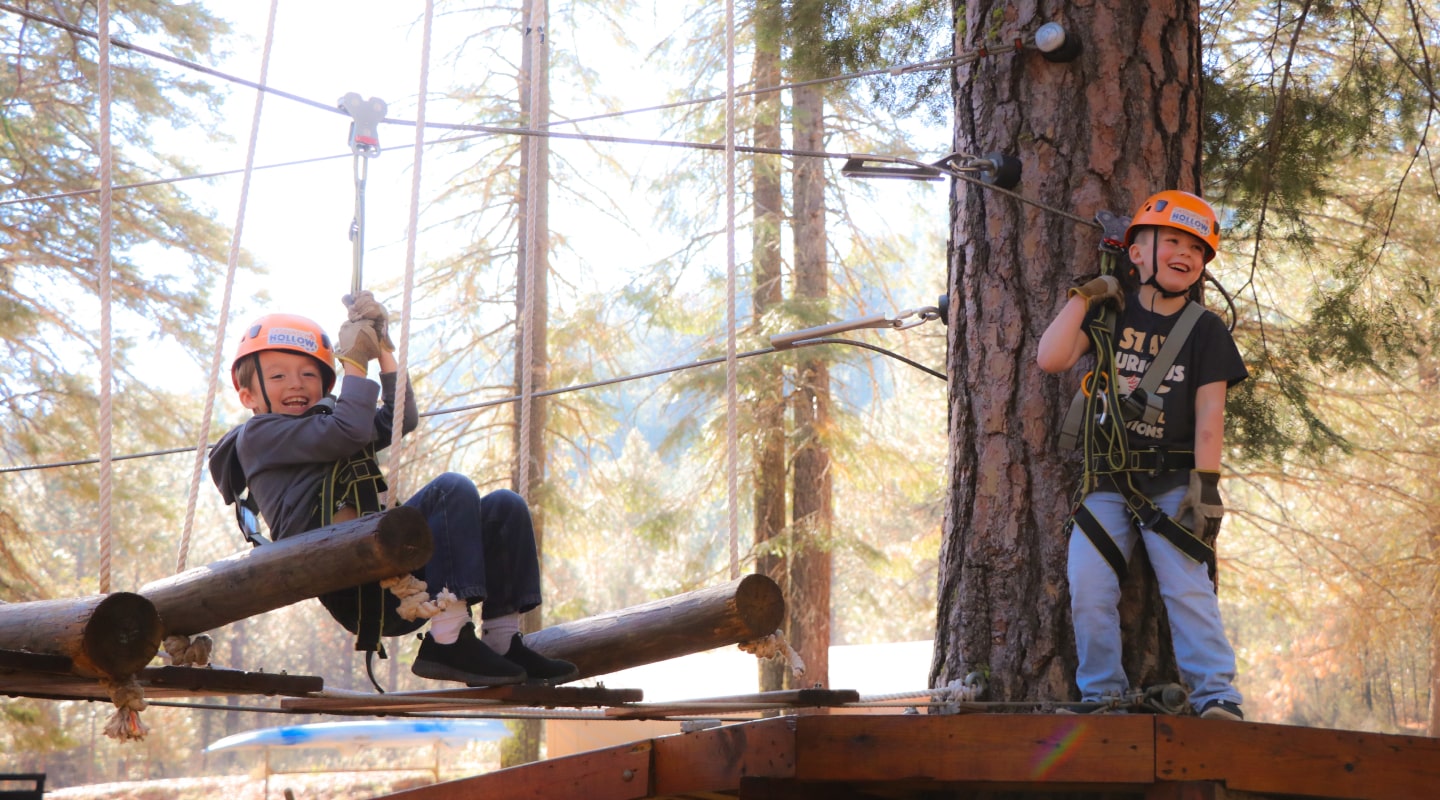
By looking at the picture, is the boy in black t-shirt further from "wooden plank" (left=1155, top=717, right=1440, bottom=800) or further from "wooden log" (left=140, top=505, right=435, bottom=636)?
"wooden log" (left=140, top=505, right=435, bottom=636)

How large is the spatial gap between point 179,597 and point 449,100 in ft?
38.5

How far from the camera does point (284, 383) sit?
10.8ft

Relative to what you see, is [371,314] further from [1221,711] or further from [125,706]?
[1221,711]

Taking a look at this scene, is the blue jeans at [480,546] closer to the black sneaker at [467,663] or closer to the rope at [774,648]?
the black sneaker at [467,663]

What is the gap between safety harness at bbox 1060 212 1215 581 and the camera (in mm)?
3168

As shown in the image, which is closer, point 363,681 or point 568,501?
point 568,501

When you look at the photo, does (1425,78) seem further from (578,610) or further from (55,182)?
(55,182)

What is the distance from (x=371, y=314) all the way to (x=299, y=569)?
895mm

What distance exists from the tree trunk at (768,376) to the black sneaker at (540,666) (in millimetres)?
8625

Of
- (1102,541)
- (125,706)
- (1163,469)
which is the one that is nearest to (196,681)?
(125,706)

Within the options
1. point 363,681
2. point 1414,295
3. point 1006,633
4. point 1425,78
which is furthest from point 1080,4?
point 363,681

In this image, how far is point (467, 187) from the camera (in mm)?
13828

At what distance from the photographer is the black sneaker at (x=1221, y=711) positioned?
9.53ft

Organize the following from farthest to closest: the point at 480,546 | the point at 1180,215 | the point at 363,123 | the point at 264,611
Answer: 1. the point at 363,123
2. the point at 1180,215
3. the point at 480,546
4. the point at 264,611
